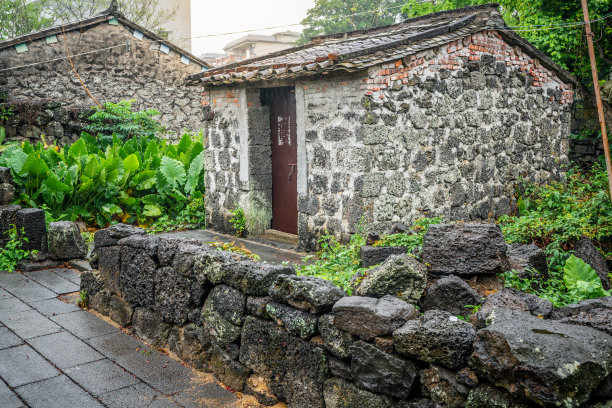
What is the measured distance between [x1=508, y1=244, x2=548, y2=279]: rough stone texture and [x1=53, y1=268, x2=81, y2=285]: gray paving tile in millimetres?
5251

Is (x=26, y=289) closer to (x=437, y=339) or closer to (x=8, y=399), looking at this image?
(x=8, y=399)

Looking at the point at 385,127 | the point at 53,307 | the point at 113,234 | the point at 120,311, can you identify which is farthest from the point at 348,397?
the point at 385,127

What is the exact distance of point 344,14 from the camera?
3138 cm

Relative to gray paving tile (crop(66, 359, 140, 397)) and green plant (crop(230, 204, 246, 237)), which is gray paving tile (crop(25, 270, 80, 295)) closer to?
gray paving tile (crop(66, 359, 140, 397))

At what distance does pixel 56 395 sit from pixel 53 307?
225 centimetres

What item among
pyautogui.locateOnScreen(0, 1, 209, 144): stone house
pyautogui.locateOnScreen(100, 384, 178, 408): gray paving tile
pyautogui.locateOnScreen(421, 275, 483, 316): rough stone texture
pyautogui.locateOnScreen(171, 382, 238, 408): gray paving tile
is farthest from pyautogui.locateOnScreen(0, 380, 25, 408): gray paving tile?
pyautogui.locateOnScreen(0, 1, 209, 144): stone house

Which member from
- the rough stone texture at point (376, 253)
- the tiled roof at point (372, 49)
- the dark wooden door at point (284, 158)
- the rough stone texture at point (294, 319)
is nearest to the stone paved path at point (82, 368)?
the rough stone texture at point (294, 319)

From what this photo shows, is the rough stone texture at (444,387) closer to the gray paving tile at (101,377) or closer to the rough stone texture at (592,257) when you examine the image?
the gray paving tile at (101,377)

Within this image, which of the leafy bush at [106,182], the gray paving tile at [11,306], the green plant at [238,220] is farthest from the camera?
the leafy bush at [106,182]

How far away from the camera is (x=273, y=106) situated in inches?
340

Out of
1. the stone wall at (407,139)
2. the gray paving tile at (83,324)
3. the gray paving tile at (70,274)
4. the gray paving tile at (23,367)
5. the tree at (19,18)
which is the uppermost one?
the tree at (19,18)

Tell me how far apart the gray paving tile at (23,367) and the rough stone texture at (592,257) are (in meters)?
4.91

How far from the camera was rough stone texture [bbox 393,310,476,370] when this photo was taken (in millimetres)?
2783

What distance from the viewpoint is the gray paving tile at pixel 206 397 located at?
157 inches
